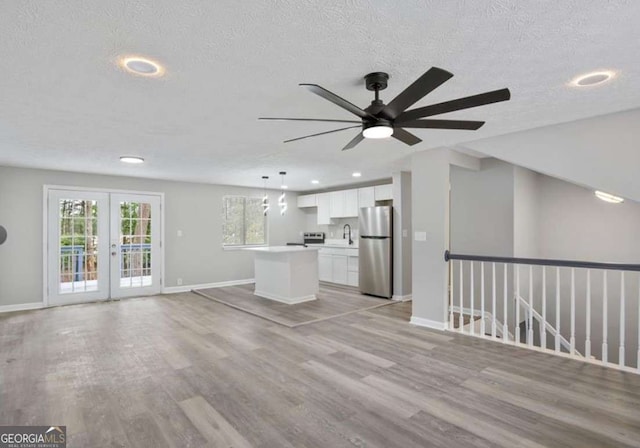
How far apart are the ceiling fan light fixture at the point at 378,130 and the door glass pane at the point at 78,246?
593cm

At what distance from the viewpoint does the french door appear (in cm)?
582

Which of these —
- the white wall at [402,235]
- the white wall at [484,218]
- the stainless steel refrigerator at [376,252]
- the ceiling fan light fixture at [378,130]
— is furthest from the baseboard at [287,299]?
the ceiling fan light fixture at [378,130]

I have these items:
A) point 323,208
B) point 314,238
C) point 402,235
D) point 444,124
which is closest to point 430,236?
point 402,235

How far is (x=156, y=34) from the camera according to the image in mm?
1799

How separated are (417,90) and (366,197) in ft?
17.9

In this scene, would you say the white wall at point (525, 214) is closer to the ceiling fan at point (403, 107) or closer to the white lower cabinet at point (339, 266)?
the white lower cabinet at point (339, 266)

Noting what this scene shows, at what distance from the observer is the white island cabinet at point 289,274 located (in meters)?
5.77

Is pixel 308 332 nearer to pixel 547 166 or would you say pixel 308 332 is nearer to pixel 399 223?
pixel 399 223

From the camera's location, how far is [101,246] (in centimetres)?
620

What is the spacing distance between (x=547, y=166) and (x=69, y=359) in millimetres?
5418

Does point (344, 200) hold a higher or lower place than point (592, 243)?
higher

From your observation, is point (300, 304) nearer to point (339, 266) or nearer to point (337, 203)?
point (339, 266)

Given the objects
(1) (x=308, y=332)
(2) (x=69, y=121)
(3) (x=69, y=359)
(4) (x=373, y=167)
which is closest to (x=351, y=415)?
(1) (x=308, y=332)

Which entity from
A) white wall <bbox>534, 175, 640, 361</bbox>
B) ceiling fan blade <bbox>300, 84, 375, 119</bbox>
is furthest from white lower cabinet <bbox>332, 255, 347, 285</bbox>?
ceiling fan blade <bbox>300, 84, 375, 119</bbox>
